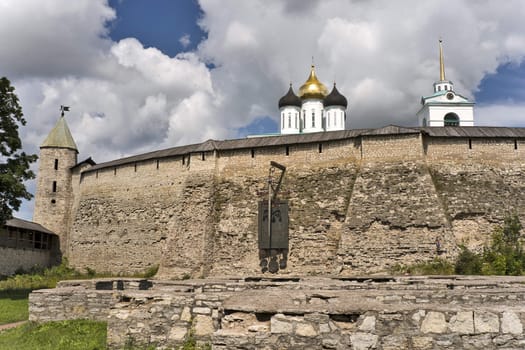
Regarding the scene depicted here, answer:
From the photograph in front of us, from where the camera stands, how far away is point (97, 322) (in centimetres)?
823

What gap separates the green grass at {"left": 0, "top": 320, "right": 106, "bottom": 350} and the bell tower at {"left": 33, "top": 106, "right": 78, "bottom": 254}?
72.3ft

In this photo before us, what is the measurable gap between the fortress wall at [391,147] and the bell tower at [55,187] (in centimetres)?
1945

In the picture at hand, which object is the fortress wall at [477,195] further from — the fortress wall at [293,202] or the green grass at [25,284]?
the green grass at [25,284]

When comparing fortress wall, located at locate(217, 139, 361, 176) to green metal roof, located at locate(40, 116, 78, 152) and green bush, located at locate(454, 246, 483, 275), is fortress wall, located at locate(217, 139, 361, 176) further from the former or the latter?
green metal roof, located at locate(40, 116, 78, 152)

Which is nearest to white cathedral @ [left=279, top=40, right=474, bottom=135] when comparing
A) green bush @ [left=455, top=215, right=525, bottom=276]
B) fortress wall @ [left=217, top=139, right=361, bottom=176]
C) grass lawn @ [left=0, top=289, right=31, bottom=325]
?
fortress wall @ [left=217, top=139, right=361, bottom=176]

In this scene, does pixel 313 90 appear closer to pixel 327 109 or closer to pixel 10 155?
pixel 327 109

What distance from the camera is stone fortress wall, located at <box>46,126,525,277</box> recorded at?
16.9 metres

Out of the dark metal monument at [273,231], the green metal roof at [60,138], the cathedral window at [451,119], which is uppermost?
the cathedral window at [451,119]

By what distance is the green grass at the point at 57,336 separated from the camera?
22.3 ft

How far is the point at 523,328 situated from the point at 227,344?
2.34 m

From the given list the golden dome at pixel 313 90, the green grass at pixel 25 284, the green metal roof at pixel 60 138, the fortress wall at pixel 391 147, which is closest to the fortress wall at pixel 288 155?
the fortress wall at pixel 391 147

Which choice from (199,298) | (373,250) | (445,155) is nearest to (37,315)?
(199,298)

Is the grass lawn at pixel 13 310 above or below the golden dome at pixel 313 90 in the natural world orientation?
below

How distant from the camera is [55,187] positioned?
29.8 meters
